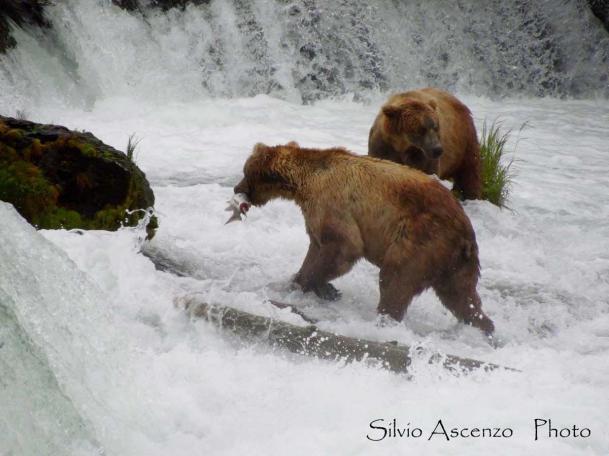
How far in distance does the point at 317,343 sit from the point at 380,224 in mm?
1126

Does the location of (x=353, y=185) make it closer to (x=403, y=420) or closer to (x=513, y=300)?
(x=513, y=300)

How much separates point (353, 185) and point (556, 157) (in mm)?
7039

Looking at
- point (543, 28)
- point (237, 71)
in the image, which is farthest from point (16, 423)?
point (543, 28)

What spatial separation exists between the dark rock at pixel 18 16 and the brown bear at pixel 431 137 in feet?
19.2

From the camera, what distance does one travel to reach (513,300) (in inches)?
228

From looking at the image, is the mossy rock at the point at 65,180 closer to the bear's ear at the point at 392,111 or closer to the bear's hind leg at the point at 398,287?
the bear's hind leg at the point at 398,287

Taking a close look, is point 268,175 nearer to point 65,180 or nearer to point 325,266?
point 325,266

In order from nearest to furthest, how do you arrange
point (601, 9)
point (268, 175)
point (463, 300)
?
point (463, 300), point (268, 175), point (601, 9)

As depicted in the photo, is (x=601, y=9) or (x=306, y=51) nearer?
(x=306, y=51)

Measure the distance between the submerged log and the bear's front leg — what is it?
0.89 metres

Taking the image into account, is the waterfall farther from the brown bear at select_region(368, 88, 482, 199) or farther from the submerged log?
the submerged log

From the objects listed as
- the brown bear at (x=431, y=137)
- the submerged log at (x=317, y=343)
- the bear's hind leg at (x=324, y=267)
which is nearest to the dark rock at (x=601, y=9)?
the brown bear at (x=431, y=137)

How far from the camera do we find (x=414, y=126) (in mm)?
6742

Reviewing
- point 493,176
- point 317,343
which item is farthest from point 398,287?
point 493,176
